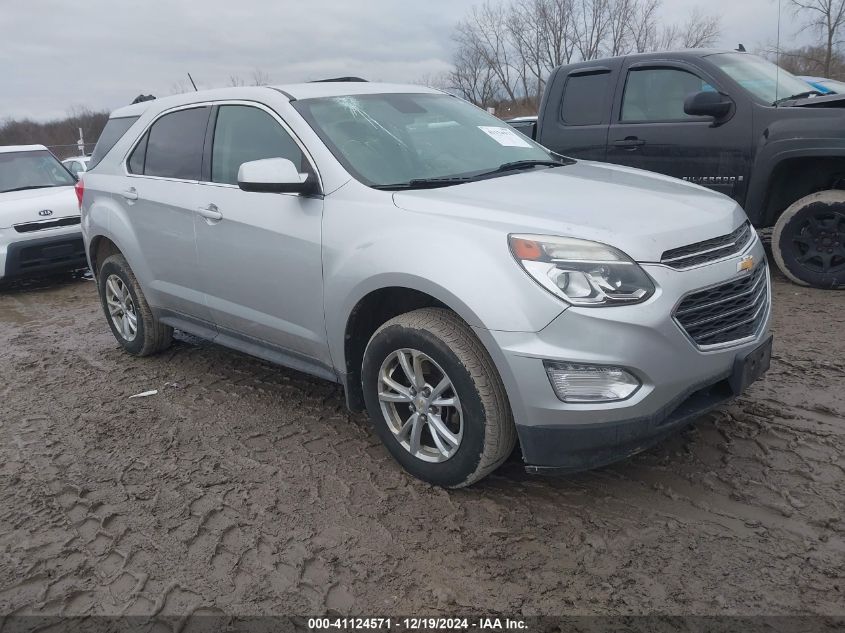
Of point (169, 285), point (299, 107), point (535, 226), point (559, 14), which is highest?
point (559, 14)

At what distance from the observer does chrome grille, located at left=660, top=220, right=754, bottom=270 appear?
275 cm

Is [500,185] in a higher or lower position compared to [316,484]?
higher

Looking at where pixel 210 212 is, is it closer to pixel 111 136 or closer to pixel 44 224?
pixel 111 136

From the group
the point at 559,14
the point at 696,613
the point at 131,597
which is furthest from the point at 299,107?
the point at 559,14

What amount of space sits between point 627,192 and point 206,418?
2.67 meters

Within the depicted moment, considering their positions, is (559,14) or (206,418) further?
(559,14)

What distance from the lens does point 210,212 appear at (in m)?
3.99

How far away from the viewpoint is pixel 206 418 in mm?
4199

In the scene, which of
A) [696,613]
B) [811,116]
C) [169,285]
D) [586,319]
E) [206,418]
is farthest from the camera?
[811,116]

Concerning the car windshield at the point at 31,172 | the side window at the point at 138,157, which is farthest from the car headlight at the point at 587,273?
the car windshield at the point at 31,172

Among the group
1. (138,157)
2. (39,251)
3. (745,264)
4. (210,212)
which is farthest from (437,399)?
(39,251)

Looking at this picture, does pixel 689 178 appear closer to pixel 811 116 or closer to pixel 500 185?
pixel 811 116

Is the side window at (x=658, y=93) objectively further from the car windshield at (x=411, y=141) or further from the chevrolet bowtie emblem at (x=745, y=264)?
the chevrolet bowtie emblem at (x=745, y=264)

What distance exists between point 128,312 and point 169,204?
4.21 ft
